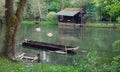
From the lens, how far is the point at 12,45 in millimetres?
13070

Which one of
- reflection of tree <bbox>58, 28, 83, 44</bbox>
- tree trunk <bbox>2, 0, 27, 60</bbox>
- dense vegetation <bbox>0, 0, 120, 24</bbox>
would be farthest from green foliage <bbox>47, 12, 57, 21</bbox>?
tree trunk <bbox>2, 0, 27, 60</bbox>

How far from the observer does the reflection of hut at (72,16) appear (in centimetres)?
6035

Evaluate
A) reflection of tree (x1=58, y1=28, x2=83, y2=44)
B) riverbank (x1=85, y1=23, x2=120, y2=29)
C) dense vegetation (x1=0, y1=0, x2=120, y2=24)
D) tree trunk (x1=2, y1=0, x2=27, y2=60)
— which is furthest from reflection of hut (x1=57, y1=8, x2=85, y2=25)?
tree trunk (x1=2, y1=0, x2=27, y2=60)

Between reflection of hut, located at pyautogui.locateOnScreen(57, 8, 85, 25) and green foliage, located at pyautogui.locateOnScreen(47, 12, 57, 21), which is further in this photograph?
green foliage, located at pyautogui.locateOnScreen(47, 12, 57, 21)

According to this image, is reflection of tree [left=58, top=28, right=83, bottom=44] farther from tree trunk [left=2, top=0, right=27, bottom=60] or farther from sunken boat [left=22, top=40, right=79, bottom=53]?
tree trunk [left=2, top=0, right=27, bottom=60]

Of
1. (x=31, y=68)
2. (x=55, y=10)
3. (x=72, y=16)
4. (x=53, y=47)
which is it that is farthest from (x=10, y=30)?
(x=55, y=10)

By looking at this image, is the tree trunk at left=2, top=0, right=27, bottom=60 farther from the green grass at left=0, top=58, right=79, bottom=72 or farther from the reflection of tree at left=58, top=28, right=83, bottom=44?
the reflection of tree at left=58, top=28, right=83, bottom=44

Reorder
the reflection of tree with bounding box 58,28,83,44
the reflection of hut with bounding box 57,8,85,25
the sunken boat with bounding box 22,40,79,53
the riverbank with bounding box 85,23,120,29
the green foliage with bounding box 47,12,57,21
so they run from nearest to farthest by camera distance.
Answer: the sunken boat with bounding box 22,40,79,53 → the reflection of tree with bounding box 58,28,83,44 → the riverbank with bounding box 85,23,120,29 → the reflection of hut with bounding box 57,8,85,25 → the green foliage with bounding box 47,12,57,21

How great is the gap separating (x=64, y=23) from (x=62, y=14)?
2076 mm

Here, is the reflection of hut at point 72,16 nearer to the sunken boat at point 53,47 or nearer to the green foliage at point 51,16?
the green foliage at point 51,16

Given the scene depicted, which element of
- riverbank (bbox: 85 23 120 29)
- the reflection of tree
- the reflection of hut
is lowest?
the reflection of tree

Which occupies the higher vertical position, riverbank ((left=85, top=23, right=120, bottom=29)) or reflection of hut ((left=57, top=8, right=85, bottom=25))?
reflection of hut ((left=57, top=8, right=85, bottom=25))

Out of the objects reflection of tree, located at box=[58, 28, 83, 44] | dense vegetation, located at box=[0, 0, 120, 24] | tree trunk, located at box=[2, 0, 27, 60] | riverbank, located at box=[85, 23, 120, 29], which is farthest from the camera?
dense vegetation, located at box=[0, 0, 120, 24]

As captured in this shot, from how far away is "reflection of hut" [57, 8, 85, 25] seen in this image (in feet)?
198
